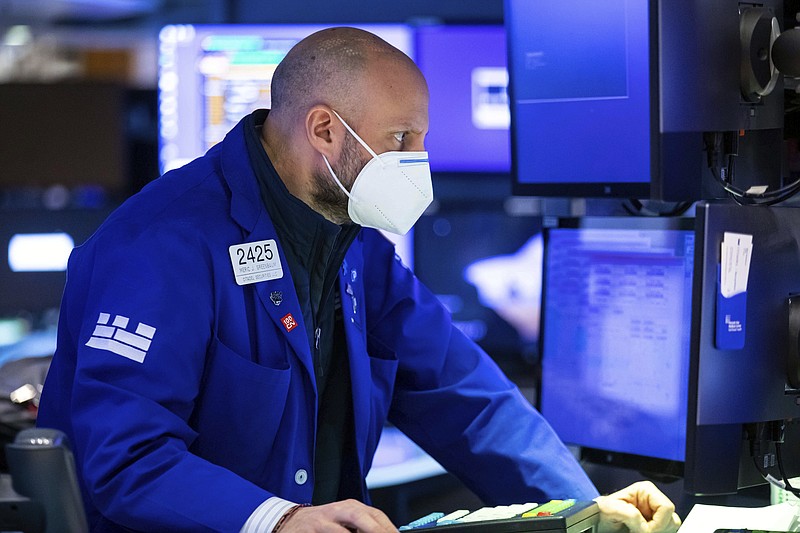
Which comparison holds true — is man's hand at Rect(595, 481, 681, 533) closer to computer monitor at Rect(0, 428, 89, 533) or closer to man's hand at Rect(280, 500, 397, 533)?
man's hand at Rect(280, 500, 397, 533)

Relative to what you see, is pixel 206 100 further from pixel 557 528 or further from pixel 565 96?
pixel 557 528

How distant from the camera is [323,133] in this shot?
5.96 feet

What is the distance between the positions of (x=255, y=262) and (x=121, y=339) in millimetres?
256

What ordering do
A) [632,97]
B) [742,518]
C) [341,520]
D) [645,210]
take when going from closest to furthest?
1. [341,520]
2. [742,518]
3. [632,97]
4. [645,210]

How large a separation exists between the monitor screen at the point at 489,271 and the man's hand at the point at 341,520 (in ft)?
7.98

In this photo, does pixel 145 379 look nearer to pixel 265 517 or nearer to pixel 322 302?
pixel 265 517

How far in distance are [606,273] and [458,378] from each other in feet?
1.08

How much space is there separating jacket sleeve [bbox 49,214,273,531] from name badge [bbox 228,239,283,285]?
0.05 metres

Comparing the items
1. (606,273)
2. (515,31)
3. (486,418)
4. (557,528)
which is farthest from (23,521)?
(515,31)

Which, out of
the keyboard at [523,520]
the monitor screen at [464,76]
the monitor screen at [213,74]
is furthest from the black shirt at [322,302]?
the monitor screen at [464,76]

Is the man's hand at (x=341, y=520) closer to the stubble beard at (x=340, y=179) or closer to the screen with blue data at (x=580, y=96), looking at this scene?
the stubble beard at (x=340, y=179)

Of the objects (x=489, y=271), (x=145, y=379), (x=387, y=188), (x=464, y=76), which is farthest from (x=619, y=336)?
(x=489, y=271)

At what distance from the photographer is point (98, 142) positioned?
13.7 feet

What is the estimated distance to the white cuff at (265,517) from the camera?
1439mm
